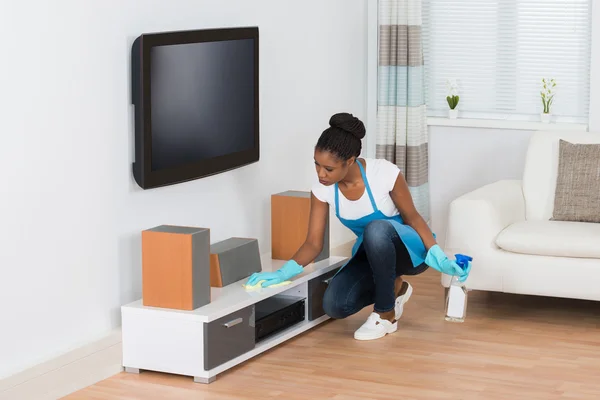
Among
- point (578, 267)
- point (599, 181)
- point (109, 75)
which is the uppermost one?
point (109, 75)

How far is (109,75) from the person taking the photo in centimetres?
370

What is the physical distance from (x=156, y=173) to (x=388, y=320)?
1.19 meters

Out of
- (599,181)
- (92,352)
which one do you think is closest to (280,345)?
(92,352)

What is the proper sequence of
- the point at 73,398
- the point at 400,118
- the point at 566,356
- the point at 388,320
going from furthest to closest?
the point at 400,118
the point at 388,320
the point at 566,356
the point at 73,398

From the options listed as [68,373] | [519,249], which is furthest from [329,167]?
[68,373]

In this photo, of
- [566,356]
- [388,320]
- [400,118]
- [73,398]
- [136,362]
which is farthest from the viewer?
[400,118]

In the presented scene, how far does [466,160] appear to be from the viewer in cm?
584

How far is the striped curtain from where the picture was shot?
564cm

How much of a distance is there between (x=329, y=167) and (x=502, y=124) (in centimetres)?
199

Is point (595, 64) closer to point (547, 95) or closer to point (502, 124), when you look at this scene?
point (547, 95)

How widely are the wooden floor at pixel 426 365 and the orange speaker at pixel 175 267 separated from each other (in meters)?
0.30

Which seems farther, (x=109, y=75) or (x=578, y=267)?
(x=578, y=267)

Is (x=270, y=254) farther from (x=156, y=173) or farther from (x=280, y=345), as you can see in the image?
(x=156, y=173)

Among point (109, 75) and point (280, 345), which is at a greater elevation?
point (109, 75)
